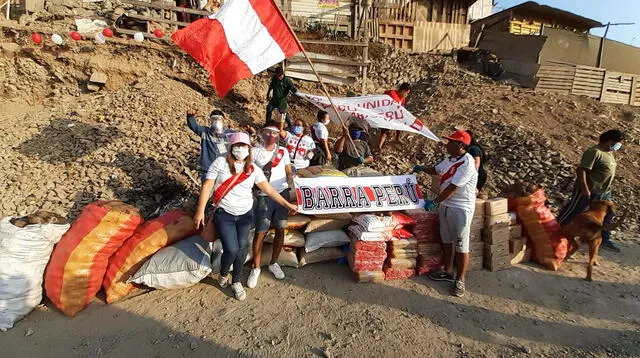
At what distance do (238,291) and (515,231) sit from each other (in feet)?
11.9

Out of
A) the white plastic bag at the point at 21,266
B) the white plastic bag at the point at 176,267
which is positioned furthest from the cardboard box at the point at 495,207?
the white plastic bag at the point at 21,266

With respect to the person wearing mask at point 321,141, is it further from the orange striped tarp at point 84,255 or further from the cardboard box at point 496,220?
the orange striped tarp at point 84,255

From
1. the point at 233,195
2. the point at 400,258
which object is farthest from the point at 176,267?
the point at 400,258

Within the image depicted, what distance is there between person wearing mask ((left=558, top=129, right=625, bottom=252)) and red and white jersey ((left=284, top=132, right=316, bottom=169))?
379cm

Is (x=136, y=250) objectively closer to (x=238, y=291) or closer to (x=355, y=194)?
(x=238, y=291)

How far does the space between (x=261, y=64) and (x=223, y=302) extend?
3000mm

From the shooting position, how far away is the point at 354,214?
4773mm

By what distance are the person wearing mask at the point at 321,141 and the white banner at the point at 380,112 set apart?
0.38 metres

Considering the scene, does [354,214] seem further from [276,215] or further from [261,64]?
[261,64]

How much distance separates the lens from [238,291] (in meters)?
4.09

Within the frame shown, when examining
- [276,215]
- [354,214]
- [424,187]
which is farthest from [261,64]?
[424,187]

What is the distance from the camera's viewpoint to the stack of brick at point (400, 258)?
14.7 feet

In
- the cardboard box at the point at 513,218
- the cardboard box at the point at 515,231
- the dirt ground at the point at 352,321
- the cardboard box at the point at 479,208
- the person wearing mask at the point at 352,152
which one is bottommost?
the dirt ground at the point at 352,321

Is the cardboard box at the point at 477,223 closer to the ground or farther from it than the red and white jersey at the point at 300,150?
closer to the ground
